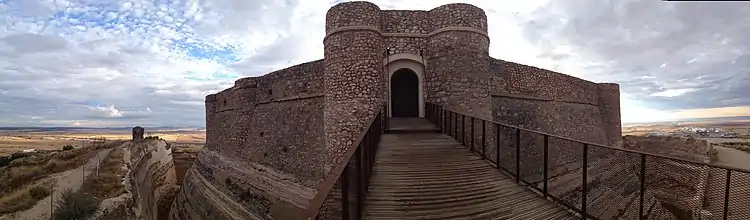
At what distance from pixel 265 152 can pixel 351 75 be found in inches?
272

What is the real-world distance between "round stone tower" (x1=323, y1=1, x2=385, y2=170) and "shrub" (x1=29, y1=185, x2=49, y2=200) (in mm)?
8618

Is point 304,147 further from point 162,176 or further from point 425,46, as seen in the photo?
point 162,176

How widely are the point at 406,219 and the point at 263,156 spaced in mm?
12221

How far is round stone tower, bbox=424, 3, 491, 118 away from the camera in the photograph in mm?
11070

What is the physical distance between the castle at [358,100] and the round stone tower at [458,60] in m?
0.03

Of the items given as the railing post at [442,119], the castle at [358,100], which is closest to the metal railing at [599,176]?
the railing post at [442,119]

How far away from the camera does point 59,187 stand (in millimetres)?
12391

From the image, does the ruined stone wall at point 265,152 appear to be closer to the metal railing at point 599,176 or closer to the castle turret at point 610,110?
the metal railing at point 599,176

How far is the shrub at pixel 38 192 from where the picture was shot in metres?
10.8

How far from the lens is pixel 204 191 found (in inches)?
690

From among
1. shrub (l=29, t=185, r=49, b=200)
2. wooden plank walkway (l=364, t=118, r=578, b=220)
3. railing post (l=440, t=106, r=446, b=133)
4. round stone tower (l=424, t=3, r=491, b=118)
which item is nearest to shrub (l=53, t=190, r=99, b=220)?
shrub (l=29, t=185, r=49, b=200)

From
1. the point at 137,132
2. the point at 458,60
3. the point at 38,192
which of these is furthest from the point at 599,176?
the point at 137,132

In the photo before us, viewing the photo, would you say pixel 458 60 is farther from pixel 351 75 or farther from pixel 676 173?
pixel 676 173

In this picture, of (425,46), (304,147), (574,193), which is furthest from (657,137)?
(304,147)
